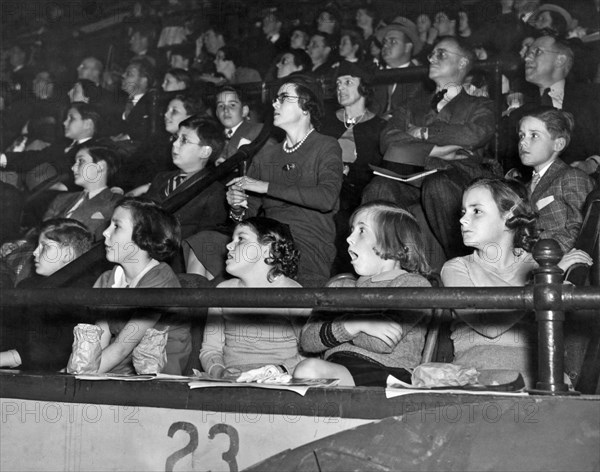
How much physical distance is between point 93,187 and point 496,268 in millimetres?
2767

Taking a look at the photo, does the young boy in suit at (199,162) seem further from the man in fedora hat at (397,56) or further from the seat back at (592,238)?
the seat back at (592,238)

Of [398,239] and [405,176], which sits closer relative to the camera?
[398,239]

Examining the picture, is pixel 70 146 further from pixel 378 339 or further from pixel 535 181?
pixel 378 339

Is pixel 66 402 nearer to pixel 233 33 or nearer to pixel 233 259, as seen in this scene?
pixel 233 259

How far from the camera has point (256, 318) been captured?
3328 millimetres

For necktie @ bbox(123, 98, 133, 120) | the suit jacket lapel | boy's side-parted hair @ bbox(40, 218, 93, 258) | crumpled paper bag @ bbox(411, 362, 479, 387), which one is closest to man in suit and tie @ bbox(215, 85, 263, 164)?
necktie @ bbox(123, 98, 133, 120)

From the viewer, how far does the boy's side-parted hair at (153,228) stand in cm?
360

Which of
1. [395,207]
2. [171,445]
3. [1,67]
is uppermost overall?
[1,67]

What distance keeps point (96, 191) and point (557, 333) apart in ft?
11.1

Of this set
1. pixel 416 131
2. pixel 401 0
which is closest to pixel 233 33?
pixel 401 0

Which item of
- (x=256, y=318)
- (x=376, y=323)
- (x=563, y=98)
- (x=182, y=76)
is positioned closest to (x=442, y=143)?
(x=563, y=98)

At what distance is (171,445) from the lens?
2.51 metres

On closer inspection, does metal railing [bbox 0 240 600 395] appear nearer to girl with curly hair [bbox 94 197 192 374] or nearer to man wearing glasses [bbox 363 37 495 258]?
girl with curly hair [bbox 94 197 192 374]

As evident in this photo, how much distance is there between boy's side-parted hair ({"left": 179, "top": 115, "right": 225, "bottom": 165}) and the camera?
4691 mm
